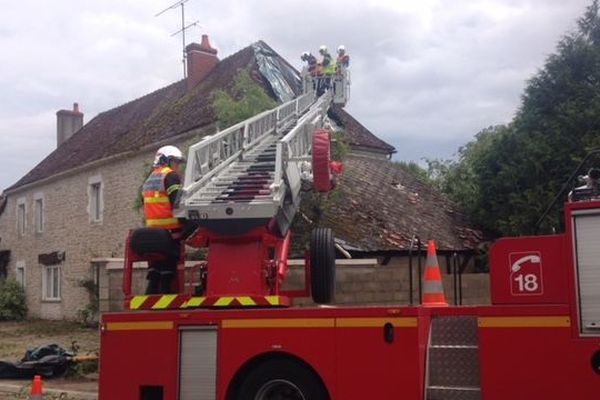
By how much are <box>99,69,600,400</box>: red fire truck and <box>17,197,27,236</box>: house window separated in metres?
25.3

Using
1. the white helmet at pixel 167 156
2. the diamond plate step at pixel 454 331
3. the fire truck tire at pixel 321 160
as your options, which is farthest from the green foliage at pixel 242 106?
the diamond plate step at pixel 454 331

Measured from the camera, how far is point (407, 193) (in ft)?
76.2

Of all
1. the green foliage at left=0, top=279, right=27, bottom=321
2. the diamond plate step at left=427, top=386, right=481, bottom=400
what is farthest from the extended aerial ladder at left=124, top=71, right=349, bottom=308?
the green foliage at left=0, top=279, right=27, bottom=321

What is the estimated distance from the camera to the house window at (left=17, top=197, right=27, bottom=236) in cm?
3222

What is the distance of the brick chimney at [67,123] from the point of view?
34531mm

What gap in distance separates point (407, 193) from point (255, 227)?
1610cm

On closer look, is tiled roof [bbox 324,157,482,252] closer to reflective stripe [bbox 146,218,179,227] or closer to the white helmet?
the white helmet

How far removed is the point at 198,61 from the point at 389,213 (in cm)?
984

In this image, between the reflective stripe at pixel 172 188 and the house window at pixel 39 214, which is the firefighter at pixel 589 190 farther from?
the house window at pixel 39 214

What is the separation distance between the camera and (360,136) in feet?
86.0

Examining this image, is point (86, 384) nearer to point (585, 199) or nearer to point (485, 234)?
point (585, 199)

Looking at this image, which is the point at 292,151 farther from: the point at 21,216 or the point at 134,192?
the point at 21,216

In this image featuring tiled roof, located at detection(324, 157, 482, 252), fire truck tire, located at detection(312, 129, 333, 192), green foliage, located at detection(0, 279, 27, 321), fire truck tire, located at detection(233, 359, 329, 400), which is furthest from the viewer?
green foliage, located at detection(0, 279, 27, 321)

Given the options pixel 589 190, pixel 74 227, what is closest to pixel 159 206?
pixel 589 190
